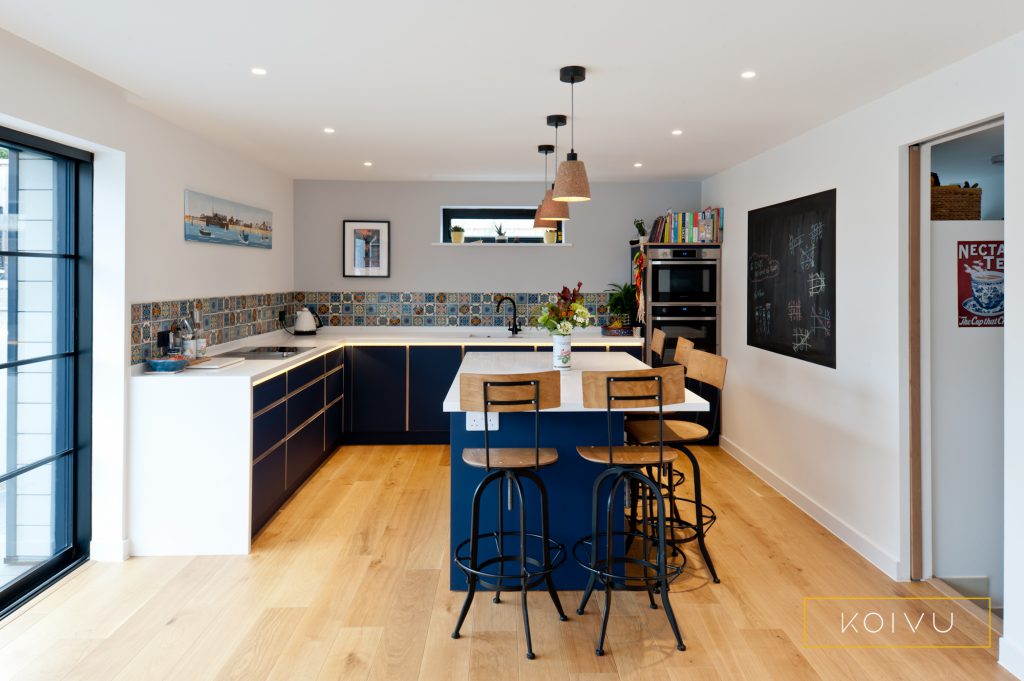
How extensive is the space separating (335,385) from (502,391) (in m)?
3.34

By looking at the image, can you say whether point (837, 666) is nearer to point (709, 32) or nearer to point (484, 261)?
point (709, 32)

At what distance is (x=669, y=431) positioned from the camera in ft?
11.2

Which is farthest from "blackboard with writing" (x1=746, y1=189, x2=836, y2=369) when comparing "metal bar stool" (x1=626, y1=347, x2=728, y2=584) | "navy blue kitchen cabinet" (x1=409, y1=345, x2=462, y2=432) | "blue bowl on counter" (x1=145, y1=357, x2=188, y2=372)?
"blue bowl on counter" (x1=145, y1=357, x2=188, y2=372)

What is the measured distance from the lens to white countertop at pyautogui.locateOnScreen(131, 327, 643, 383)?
4852 mm

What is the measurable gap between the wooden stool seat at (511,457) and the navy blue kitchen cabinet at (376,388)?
3.01 meters

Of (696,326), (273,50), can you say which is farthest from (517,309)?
(273,50)

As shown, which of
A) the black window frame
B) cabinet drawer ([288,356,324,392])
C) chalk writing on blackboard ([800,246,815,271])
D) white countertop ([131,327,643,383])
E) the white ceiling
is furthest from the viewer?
the black window frame

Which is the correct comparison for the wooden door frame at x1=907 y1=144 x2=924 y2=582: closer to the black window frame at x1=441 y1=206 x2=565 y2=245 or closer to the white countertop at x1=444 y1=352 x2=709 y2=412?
the white countertop at x1=444 y1=352 x2=709 y2=412

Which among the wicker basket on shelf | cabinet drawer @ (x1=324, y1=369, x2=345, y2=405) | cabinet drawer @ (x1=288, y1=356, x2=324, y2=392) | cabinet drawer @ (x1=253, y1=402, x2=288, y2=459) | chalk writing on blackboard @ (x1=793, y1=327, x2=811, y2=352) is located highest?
the wicker basket on shelf

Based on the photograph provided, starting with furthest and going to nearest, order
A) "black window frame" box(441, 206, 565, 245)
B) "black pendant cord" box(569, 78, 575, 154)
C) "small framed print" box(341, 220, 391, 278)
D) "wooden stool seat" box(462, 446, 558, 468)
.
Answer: "black window frame" box(441, 206, 565, 245) < "small framed print" box(341, 220, 391, 278) < "black pendant cord" box(569, 78, 575, 154) < "wooden stool seat" box(462, 446, 558, 468)

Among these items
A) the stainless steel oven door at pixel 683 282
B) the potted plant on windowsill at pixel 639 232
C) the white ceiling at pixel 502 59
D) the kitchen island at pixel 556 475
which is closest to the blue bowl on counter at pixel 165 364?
the white ceiling at pixel 502 59

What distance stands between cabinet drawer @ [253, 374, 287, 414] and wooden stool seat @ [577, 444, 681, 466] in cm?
185

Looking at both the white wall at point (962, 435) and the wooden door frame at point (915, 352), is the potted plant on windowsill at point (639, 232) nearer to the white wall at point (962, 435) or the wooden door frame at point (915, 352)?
the wooden door frame at point (915, 352)

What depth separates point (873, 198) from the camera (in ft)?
12.0
